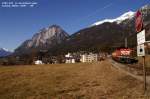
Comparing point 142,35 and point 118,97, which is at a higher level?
point 142,35

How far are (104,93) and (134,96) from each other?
2.25m

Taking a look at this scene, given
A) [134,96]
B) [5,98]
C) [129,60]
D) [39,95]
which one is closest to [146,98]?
[134,96]

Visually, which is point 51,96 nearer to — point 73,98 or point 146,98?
point 73,98

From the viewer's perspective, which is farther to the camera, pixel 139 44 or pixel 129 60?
pixel 129 60

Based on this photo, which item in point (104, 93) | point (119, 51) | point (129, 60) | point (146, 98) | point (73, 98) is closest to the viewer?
point (146, 98)

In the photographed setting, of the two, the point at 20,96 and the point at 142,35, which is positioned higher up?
the point at 142,35

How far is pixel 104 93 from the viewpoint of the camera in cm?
1723

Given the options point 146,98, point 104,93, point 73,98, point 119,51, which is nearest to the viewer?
point 146,98

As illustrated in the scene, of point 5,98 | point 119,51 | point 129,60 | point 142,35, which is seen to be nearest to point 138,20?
point 142,35

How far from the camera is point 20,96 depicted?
1723 cm

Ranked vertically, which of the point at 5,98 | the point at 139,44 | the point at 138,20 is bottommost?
the point at 5,98

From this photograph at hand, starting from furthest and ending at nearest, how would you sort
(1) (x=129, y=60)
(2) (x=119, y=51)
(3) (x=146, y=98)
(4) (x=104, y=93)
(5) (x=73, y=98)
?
(2) (x=119, y=51) < (1) (x=129, y=60) < (4) (x=104, y=93) < (5) (x=73, y=98) < (3) (x=146, y=98)

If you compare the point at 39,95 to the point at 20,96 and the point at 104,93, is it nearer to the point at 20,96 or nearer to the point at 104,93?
the point at 20,96

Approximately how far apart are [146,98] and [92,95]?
10.5 ft
